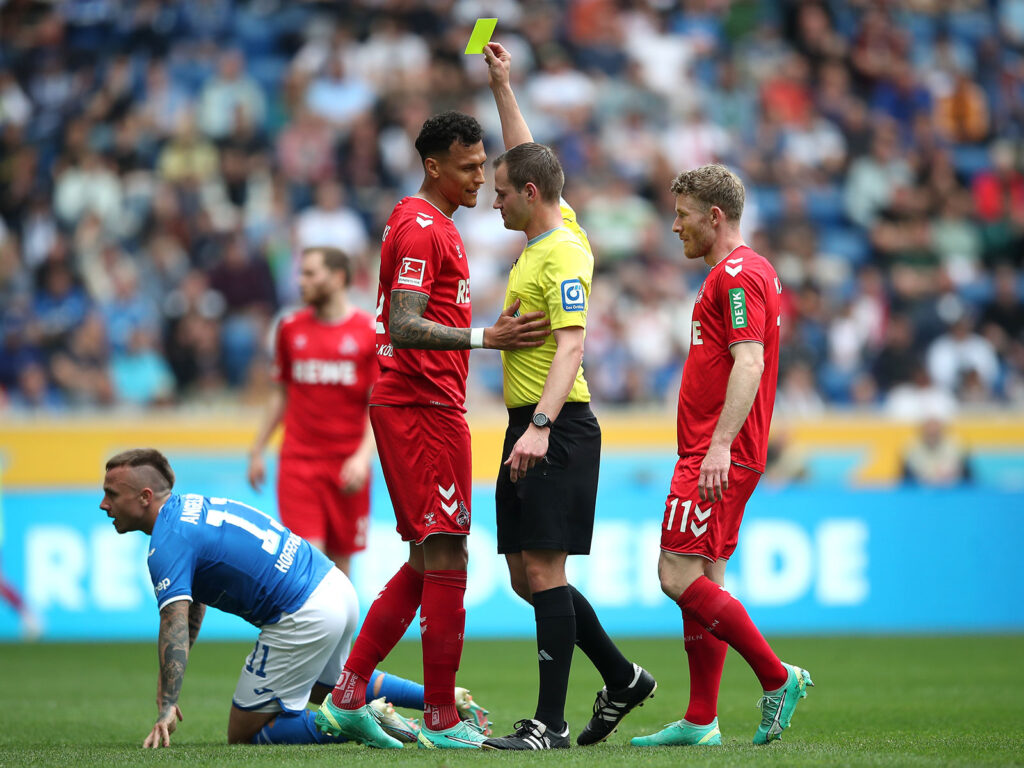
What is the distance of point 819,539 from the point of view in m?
13.3

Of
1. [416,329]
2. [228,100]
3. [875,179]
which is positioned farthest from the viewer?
[875,179]

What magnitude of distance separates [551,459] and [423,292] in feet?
3.01

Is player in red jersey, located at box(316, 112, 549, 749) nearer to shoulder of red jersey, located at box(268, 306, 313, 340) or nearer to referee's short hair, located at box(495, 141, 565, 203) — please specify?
referee's short hair, located at box(495, 141, 565, 203)

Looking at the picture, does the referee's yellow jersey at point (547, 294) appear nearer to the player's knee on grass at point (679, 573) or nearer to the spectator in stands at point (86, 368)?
the player's knee on grass at point (679, 573)

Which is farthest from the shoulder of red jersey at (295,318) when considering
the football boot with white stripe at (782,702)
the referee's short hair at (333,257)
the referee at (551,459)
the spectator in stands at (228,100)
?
the spectator in stands at (228,100)

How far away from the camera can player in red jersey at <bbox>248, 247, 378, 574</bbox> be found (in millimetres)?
8648

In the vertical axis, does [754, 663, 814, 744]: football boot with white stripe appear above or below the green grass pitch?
above

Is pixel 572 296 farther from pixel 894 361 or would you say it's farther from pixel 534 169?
pixel 894 361

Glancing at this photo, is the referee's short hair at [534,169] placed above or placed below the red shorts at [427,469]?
above

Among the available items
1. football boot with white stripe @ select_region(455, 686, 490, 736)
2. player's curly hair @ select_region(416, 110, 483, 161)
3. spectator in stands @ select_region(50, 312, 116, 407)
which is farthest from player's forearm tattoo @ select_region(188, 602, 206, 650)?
spectator in stands @ select_region(50, 312, 116, 407)

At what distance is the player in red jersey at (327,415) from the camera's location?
28.4 ft

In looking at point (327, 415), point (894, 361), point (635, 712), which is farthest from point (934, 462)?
Result: point (327, 415)

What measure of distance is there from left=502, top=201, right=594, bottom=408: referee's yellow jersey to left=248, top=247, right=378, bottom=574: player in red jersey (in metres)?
2.75

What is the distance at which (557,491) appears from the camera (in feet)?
19.2
